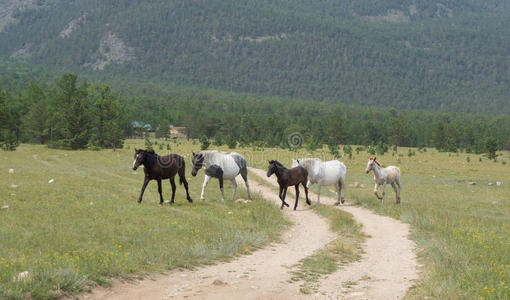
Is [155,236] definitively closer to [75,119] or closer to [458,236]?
[458,236]

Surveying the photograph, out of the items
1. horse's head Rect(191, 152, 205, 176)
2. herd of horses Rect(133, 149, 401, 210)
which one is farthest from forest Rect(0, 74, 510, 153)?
herd of horses Rect(133, 149, 401, 210)

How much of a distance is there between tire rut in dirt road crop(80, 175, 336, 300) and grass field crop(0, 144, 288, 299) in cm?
50

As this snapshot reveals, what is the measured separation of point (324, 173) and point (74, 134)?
47.3m

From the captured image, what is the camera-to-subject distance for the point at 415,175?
4744 cm

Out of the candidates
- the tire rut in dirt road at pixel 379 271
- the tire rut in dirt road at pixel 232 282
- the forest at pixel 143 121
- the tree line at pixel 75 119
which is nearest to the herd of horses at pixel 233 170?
the tire rut in dirt road at pixel 379 271

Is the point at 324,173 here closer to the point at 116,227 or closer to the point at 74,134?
the point at 116,227

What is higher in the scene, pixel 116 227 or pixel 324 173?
pixel 324 173

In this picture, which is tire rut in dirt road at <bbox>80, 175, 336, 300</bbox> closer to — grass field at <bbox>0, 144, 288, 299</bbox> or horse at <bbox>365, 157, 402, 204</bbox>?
grass field at <bbox>0, 144, 288, 299</bbox>

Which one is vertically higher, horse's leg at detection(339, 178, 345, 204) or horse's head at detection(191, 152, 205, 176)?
horse's head at detection(191, 152, 205, 176)

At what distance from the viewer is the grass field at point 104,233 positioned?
10156mm

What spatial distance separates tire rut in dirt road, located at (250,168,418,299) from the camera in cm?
1013

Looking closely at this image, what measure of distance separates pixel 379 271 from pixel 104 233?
29.6ft

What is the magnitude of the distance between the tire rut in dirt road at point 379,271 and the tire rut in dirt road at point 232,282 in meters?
1.14

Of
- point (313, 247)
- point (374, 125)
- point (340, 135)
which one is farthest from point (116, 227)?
point (374, 125)
